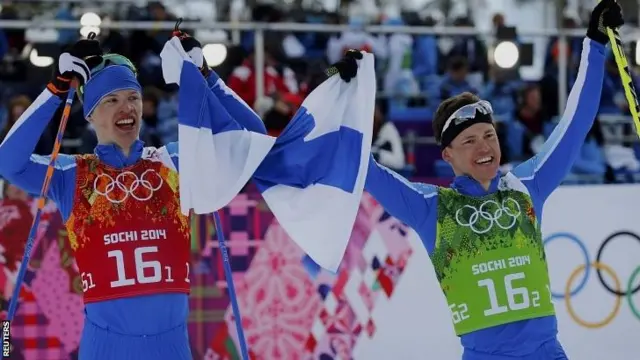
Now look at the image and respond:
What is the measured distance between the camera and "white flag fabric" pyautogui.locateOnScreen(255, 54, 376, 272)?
4590 millimetres

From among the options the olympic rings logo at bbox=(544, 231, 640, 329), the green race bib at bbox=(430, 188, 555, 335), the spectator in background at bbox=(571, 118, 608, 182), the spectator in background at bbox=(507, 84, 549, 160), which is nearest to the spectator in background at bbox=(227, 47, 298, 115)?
the spectator in background at bbox=(507, 84, 549, 160)

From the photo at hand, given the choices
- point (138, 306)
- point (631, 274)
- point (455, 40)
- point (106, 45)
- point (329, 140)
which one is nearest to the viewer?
point (138, 306)

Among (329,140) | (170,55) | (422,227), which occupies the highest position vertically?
(170,55)

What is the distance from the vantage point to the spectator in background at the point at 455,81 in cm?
1005

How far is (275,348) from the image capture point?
7465 mm

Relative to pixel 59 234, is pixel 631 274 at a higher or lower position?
lower

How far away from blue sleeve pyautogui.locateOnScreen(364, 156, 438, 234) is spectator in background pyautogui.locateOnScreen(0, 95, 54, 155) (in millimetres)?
4022

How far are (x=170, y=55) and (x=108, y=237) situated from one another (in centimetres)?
72

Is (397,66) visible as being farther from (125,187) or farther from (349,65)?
(125,187)

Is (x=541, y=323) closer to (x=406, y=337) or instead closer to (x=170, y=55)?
(x=170, y=55)

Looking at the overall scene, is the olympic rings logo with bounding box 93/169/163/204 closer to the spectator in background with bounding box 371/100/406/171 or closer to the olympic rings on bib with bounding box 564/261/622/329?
the olympic rings on bib with bounding box 564/261/622/329

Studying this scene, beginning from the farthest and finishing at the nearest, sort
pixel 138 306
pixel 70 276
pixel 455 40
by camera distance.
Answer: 1. pixel 455 40
2. pixel 70 276
3. pixel 138 306

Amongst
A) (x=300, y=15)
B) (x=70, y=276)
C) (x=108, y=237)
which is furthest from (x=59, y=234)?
(x=300, y=15)

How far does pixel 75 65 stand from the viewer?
4520mm
